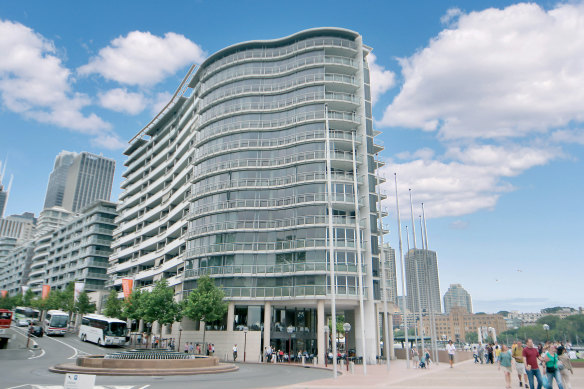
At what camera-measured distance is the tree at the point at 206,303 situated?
Answer: 137 feet

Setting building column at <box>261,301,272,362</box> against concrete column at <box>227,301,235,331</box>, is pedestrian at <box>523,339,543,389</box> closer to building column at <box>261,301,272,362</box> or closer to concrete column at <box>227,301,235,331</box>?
building column at <box>261,301,272,362</box>

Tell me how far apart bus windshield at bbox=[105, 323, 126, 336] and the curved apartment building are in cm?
792

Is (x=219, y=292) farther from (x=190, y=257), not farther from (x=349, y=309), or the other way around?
(x=349, y=309)

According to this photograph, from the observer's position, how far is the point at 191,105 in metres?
65.3

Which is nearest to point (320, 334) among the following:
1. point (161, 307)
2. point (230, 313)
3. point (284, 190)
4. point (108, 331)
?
point (230, 313)

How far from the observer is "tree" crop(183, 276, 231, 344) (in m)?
41.9

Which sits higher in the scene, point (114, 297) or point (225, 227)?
point (225, 227)

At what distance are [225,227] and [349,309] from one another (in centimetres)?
1745

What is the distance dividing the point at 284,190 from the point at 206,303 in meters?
14.9

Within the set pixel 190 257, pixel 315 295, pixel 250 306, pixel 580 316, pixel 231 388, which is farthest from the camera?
pixel 580 316

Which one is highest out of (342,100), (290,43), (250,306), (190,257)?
(290,43)

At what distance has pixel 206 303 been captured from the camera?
4194 centimetres

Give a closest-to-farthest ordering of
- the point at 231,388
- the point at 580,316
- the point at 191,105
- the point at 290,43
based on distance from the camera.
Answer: the point at 231,388 < the point at 290,43 < the point at 191,105 < the point at 580,316

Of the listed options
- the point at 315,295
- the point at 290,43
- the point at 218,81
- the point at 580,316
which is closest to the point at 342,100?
the point at 290,43
